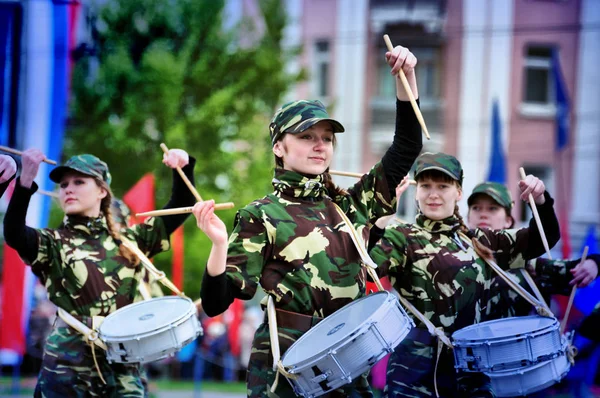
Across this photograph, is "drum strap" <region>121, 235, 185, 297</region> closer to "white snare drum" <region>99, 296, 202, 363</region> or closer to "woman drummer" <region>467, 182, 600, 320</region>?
"white snare drum" <region>99, 296, 202, 363</region>

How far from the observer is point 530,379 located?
16.9 ft

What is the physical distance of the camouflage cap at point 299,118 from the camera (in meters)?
4.20

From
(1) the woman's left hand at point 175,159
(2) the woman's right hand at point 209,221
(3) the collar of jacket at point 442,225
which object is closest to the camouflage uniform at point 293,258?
(2) the woman's right hand at point 209,221

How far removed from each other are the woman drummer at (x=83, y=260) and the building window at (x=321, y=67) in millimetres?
17621

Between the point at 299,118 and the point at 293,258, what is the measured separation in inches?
24.8

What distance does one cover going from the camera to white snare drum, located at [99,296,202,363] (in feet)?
17.9

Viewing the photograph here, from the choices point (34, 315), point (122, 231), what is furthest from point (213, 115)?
point (122, 231)

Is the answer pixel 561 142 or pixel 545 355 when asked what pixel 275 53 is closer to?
pixel 561 142

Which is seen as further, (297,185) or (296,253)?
(297,185)

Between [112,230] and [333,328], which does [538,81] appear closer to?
[112,230]

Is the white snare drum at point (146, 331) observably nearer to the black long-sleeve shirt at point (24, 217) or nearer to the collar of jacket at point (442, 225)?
the black long-sleeve shirt at point (24, 217)

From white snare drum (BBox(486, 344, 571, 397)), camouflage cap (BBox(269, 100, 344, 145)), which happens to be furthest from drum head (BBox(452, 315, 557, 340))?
camouflage cap (BBox(269, 100, 344, 145))

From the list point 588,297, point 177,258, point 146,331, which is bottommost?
point 177,258

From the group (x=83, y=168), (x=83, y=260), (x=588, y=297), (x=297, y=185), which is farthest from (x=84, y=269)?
(x=588, y=297)
